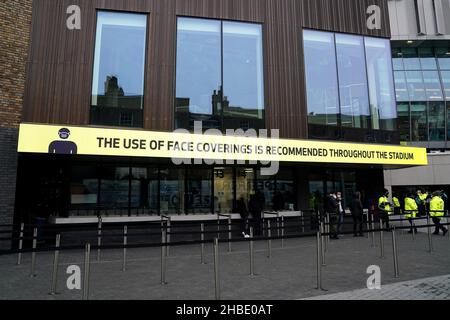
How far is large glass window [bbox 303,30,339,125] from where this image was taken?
1527 cm

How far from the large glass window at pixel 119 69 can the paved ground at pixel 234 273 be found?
4810mm

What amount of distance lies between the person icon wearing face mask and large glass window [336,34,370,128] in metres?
11.3

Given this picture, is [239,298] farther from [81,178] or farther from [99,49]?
[99,49]

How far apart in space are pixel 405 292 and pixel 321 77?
37.1ft

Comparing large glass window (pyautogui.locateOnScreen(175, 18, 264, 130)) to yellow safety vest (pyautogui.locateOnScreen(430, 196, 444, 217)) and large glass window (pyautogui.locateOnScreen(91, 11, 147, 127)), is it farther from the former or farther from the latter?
yellow safety vest (pyautogui.locateOnScreen(430, 196, 444, 217))

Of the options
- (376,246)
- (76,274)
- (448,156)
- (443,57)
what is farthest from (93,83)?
(443,57)

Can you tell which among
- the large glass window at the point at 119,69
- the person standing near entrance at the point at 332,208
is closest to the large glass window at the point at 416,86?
the person standing near entrance at the point at 332,208

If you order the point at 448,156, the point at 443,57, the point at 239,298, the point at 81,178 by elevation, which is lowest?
the point at 239,298

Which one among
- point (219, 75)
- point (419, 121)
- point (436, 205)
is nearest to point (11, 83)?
point (219, 75)

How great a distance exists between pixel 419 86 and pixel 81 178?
3440 centimetres

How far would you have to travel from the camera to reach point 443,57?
3550 centimetres

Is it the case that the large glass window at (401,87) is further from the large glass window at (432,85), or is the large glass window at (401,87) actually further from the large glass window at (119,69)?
the large glass window at (119,69)

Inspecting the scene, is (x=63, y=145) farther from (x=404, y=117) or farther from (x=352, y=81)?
(x=404, y=117)

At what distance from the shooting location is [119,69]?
12.9 m
